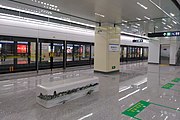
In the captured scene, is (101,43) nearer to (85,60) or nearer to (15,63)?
(85,60)

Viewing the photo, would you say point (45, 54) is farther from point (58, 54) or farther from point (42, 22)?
point (42, 22)

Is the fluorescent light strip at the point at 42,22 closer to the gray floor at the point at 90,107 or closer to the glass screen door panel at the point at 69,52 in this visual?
the glass screen door panel at the point at 69,52

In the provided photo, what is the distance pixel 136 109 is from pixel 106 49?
17.7ft

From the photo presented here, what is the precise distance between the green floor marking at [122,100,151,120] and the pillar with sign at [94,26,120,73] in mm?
4787

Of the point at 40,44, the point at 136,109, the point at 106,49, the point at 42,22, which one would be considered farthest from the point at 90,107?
the point at 42,22

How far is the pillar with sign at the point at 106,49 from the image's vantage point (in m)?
8.52

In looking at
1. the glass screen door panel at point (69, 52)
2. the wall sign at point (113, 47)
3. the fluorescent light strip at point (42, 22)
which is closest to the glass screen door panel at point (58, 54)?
the glass screen door panel at point (69, 52)

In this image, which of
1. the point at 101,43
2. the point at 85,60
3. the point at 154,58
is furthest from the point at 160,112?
the point at 154,58

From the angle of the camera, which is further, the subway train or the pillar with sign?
the pillar with sign

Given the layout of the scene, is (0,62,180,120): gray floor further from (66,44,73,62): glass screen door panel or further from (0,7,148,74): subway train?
(66,44,73,62): glass screen door panel

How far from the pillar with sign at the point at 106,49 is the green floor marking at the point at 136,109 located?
479 centimetres

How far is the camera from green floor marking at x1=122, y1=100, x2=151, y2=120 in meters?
3.17

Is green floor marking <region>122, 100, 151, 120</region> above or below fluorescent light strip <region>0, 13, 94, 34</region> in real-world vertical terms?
below

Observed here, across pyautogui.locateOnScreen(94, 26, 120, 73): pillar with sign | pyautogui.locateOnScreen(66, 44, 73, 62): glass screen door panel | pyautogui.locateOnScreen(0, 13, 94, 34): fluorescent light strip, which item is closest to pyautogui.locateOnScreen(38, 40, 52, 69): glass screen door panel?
pyautogui.locateOnScreen(0, 13, 94, 34): fluorescent light strip
